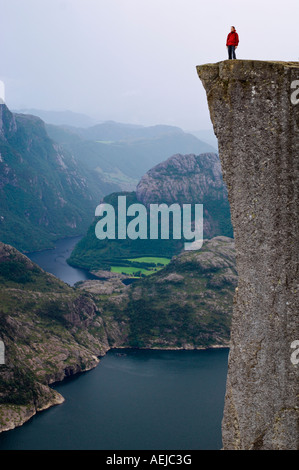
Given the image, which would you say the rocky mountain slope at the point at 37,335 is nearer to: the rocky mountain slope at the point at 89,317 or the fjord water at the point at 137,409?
the rocky mountain slope at the point at 89,317

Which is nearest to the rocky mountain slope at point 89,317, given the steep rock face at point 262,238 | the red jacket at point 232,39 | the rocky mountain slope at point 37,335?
the rocky mountain slope at point 37,335

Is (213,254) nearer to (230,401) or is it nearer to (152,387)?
(152,387)

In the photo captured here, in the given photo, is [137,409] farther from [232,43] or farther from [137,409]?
[232,43]

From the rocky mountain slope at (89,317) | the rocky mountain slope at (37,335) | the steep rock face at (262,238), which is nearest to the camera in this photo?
the steep rock face at (262,238)

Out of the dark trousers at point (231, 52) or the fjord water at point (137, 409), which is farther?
the fjord water at point (137, 409)

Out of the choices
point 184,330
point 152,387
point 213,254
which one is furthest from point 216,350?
point 213,254

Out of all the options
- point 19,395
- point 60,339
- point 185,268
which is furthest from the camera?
point 185,268
